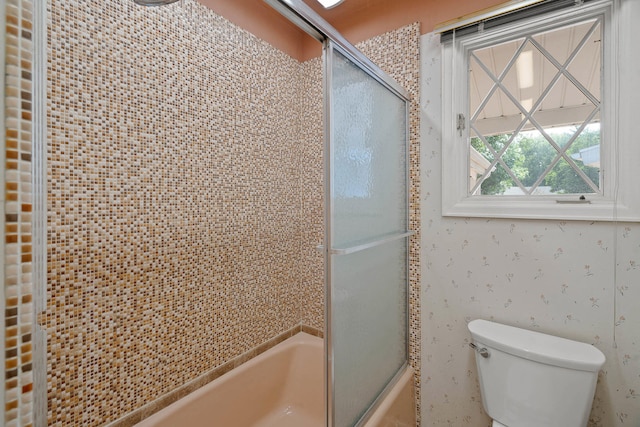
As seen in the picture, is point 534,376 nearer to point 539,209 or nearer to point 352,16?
point 539,209

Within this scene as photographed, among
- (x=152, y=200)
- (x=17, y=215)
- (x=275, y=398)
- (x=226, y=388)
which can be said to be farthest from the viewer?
(x=275, y=398)

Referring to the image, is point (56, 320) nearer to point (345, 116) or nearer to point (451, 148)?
point (345, 116)

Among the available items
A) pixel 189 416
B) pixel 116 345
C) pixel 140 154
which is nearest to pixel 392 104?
pixel 140 154

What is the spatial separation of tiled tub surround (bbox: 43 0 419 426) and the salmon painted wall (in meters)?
0.08

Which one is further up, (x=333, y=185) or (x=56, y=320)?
(x=333, y=185)

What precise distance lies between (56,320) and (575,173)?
7.14ft

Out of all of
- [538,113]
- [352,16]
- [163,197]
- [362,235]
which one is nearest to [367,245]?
[362,235]

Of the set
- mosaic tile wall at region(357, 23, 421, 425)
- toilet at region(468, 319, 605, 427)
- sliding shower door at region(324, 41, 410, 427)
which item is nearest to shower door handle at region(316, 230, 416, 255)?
sliding shower door at region(324, 41, 410, 427)

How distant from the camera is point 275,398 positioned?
6.20 feet

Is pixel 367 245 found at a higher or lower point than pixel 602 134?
lower

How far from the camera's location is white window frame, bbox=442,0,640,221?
124cm

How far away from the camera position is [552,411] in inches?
46.9

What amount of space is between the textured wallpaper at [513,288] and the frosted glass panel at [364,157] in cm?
19

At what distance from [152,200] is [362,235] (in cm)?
92
